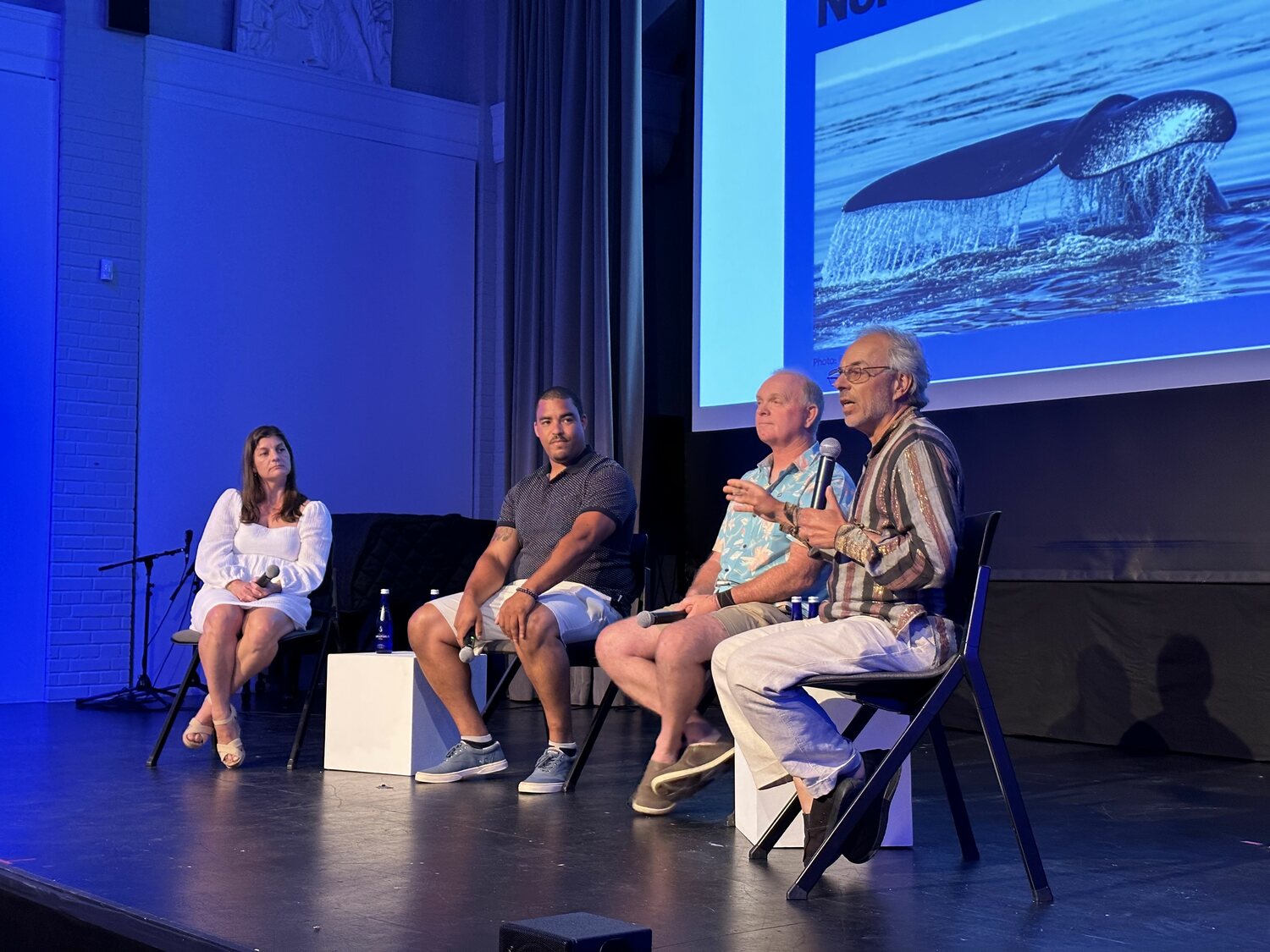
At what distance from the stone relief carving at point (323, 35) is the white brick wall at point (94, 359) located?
0.68 meters

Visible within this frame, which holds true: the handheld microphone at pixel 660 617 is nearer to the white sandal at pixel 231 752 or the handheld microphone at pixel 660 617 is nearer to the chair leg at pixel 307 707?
the chair leg at pixel 307 707

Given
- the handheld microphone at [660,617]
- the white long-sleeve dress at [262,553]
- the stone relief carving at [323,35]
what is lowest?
the handheld microphone at [660,617]

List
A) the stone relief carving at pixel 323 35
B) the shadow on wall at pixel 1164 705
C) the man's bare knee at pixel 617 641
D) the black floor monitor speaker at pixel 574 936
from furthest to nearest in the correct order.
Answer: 1. the stone relief carving at pixel 323 35
2. the shadow on wall at pixel 1164 705
3. the man's bare knee at pixel 617 641
4. the black floor monitor speaker at pixel 574 936

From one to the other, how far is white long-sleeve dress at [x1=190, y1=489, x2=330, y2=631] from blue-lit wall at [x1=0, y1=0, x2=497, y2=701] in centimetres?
222

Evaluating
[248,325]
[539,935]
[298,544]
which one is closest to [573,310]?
[248,325]

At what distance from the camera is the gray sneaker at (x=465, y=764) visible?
3811 mm

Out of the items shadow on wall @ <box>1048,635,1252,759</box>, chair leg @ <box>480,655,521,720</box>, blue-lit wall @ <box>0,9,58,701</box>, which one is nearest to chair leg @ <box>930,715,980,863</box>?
chair leg @ <box>480,655,521,720</box>

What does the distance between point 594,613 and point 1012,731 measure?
1788mm

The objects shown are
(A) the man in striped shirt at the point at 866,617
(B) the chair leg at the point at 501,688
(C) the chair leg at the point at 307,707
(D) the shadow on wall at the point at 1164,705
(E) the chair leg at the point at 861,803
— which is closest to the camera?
(E) the chair leg at the point at 861,803

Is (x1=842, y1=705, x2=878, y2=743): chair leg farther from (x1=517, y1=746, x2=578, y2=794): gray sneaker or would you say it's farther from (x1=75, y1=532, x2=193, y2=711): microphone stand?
(x1=75, y1=532, x2=193, y2=711): microphone stand

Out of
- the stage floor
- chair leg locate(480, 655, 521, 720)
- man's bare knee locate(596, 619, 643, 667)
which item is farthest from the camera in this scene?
chair leg locate(480, 655, 521, 720)

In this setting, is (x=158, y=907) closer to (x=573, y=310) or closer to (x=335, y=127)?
(x=573, y=310)

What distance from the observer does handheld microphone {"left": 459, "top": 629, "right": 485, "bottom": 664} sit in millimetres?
3854

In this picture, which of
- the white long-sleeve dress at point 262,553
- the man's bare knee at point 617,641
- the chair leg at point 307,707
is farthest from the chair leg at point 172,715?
the man's bare knee at point 617,641
